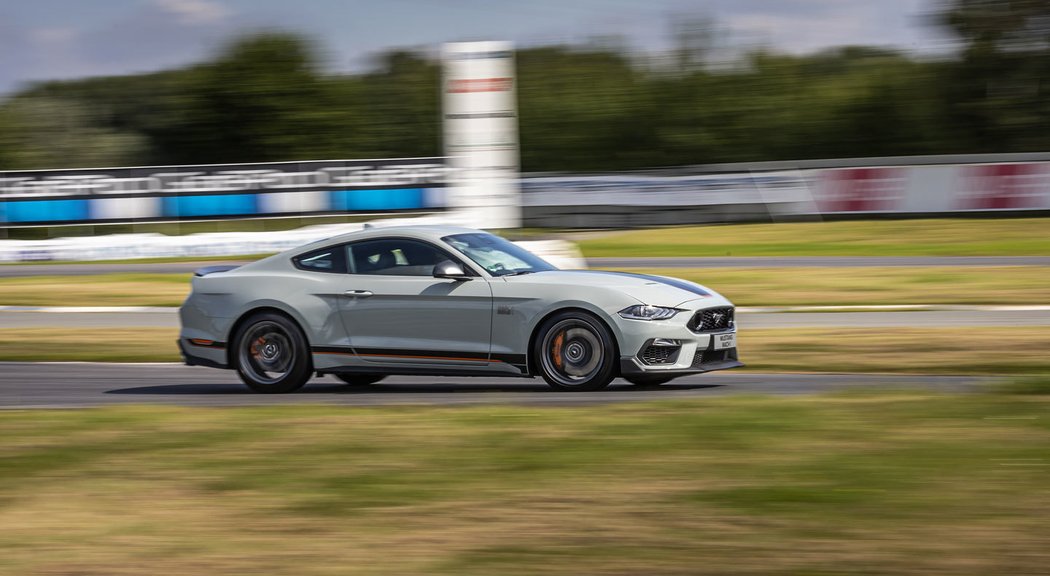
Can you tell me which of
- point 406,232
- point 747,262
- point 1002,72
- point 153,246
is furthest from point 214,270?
point 1002,72

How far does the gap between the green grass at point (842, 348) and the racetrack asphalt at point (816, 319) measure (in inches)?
26.3

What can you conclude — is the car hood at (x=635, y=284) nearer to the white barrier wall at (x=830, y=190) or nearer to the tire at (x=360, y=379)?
the tire at (x=360, y=379)

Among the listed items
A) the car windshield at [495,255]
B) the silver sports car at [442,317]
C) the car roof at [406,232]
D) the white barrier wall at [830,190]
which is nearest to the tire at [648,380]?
the silver sports car at [442,317]

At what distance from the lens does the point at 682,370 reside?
9.23 meters

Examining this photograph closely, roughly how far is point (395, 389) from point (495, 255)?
1531 millimetres

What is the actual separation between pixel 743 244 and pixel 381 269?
21.9 metres

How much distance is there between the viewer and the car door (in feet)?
31.1

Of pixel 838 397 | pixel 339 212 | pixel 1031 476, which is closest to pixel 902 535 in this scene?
pixel 1031 476

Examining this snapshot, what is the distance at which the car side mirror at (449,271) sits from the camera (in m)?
9.46

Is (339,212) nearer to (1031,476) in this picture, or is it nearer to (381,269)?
(381,269)

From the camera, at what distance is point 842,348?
12.6 m

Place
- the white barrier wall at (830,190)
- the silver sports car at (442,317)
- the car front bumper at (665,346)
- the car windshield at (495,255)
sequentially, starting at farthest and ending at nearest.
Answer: the white barrier wall at (830,190), the car windshield at (495,255), the silver sports car at (442,317), the car front bumper at (665,346)

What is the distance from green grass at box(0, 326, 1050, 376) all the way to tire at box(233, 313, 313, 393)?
3.72 m

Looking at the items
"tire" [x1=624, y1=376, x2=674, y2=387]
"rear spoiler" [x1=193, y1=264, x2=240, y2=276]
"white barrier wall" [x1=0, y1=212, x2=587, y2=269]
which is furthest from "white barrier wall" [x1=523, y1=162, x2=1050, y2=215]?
"rear spoiler" [x1=193, y1=264, x2=240, y2=276]
